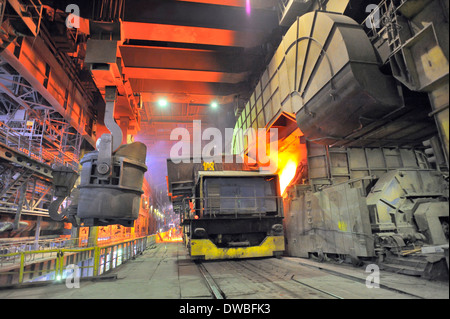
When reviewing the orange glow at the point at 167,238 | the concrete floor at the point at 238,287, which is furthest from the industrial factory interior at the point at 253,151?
the orange glow at the point at 167,238

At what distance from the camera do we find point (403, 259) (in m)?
4.80

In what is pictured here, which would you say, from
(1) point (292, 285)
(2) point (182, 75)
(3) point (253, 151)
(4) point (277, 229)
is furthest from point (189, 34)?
(1) point (292, 285)

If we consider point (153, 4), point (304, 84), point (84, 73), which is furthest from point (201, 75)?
point (304, 84)

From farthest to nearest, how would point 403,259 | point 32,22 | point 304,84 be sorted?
point 32,22, point 304,84, point 403,259

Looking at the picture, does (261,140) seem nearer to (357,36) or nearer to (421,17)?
(357,36)

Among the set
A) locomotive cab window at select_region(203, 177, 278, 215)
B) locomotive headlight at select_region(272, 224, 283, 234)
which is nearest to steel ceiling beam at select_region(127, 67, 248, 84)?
locomotive cab window at select_region(203, 177, 278, 215)

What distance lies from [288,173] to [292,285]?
6772 millimetres

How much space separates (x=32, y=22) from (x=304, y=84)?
7.86m

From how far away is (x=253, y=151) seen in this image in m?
11.5

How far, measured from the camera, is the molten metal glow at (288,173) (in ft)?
33.4

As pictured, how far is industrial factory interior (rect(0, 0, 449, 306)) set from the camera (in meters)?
3.85
